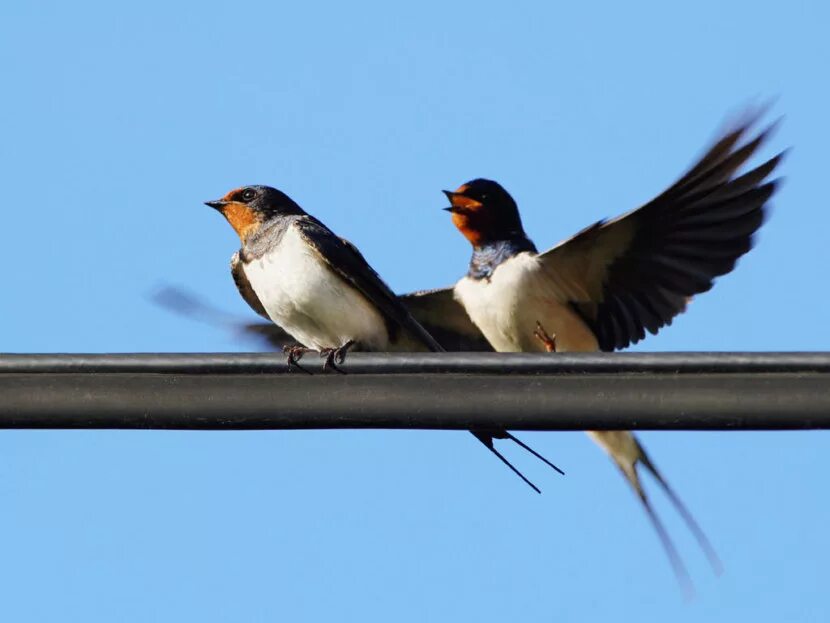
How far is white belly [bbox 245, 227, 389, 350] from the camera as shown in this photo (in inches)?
171

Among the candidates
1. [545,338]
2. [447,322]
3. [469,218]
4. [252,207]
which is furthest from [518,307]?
[252,207]

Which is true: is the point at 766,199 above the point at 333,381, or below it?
above

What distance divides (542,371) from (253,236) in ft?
7.22

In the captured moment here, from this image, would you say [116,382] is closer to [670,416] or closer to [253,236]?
[670,416]

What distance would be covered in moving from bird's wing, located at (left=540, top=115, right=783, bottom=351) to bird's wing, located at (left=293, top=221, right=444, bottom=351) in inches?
34.6

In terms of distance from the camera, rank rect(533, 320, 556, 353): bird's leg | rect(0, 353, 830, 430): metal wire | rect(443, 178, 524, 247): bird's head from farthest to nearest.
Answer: rect(443, 178, 524, 247): bird's head
rect(533, 320, 556, 353): bird's leg
rect(0, 353, 830, 430): metal wire

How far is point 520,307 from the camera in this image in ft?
17.3

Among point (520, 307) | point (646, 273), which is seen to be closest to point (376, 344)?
point (520, 307)

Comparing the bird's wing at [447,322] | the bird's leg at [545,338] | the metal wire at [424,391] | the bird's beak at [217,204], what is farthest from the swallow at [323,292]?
the metal wire at [424,391]

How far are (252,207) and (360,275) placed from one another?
555 mm

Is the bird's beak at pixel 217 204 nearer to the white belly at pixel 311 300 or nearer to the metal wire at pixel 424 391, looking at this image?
the white belly at pixel 311 300

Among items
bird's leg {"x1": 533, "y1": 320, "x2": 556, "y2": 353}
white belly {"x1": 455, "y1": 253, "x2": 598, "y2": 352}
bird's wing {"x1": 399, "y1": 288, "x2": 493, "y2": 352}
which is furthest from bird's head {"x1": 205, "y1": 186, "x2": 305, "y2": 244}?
bird's wing {"x1": 399, "y1": 288, "x2": 493, "y2": 352}

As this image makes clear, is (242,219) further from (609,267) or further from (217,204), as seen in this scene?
(609,267)

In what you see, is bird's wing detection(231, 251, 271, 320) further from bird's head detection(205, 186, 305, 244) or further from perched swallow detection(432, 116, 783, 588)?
perched swallow detection(432, 116, 783, 588)
